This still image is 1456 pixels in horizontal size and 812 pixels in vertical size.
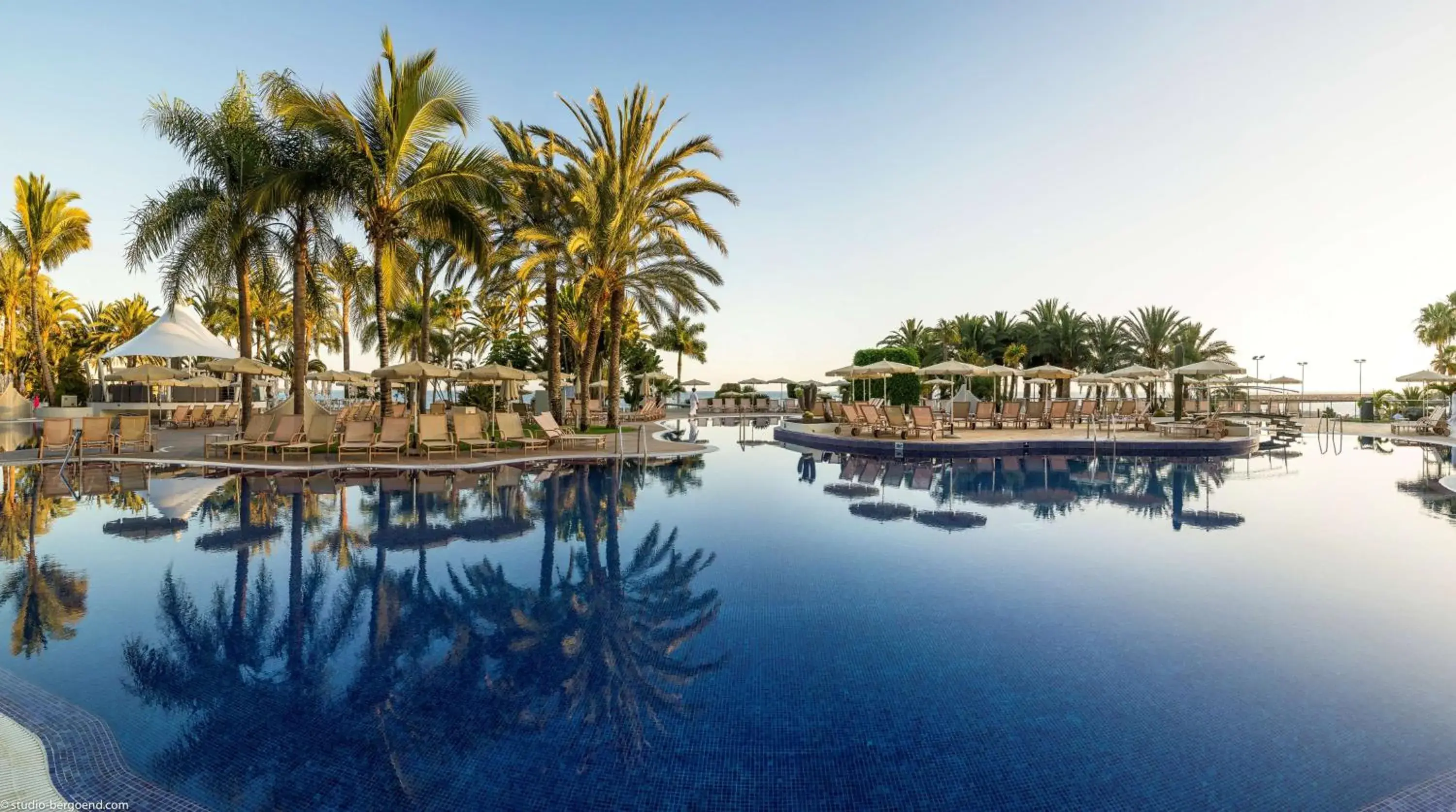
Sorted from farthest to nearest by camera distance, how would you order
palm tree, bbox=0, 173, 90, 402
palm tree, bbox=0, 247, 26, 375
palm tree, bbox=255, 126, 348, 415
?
palm tree, bbox=0, 247, 26, 375 → palm tree, bbox=0, 173, 90, 402 → palm tree, bbox=255, 126, 348, 415

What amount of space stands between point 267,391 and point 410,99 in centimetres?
2576

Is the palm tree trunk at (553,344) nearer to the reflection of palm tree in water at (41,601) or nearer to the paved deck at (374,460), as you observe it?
the paved deck at (374,460)

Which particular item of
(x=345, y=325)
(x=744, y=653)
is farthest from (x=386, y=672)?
(x=345, y=325)

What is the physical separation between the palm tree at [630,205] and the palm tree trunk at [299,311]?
517 cm

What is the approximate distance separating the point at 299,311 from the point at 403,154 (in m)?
4.28

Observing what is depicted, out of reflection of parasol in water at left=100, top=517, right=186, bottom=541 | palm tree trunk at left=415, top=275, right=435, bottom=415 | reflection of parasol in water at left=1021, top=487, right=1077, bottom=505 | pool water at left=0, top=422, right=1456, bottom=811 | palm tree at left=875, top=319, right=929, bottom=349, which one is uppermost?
palm tree at left=875, top=319, right=929, bottom=349

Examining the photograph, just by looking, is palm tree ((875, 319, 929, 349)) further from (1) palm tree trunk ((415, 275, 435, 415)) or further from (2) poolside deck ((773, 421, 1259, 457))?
(1) palm tree trunk ((415, 275, 435, 415))

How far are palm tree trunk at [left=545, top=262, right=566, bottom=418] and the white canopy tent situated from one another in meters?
7.63

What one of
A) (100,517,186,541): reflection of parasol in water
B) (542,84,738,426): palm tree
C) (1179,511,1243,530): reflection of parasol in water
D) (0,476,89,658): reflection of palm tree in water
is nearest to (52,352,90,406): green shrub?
(542,84,738,426): palm tree

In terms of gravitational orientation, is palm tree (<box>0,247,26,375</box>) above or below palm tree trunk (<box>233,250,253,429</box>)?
above

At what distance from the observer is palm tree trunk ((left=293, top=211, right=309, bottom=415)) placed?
13742mm

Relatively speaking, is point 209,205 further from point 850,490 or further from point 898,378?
point 898,378

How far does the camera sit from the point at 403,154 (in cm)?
1320

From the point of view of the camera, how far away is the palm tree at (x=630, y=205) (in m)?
16.6
